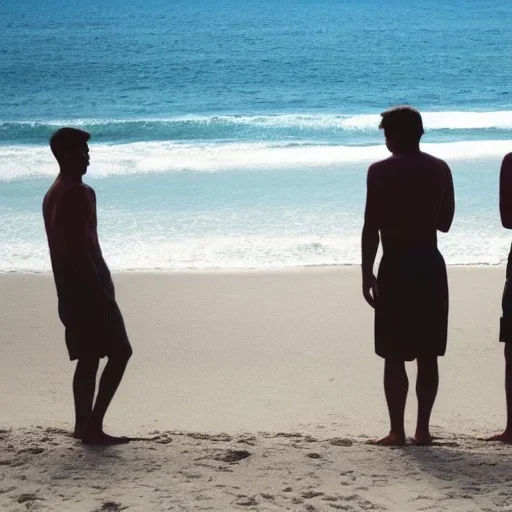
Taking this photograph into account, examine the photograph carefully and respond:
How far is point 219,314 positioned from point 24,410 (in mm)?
2273

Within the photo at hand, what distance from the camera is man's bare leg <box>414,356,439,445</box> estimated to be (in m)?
4.56

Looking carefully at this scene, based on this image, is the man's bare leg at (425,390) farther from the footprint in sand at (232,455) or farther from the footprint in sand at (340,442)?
the footprint in sand at (232,455)

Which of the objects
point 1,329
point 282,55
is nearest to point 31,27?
point 282,55

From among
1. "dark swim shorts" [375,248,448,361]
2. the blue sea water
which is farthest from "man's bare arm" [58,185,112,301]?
the blue sea water

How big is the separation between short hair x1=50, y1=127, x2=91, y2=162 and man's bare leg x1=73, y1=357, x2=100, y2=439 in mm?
962

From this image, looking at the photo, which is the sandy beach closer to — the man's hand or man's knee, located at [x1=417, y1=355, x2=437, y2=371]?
man's knee, located at [x1=417, y1=355, x2=437, y2=371]

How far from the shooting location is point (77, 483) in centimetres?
402

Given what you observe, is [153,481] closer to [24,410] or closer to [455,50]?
[24,410]

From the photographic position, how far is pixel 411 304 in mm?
4461

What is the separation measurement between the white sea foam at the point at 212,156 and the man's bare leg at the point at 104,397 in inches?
455

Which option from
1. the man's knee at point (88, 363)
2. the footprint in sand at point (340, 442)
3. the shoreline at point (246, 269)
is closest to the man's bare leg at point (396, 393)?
the footprint in sand at point (340, 442)

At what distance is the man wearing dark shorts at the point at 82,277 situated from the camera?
434 centimetres

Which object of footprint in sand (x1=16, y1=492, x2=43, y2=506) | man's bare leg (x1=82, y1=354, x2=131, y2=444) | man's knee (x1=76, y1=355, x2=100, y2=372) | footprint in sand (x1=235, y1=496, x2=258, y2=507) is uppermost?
man's knee (x1=76, y1=355, x2=100, y2=372)

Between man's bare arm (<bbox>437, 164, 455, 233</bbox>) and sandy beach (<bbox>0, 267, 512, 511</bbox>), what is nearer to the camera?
sandy beach (<bbox>0, 267, 512, 511</bbox>)
